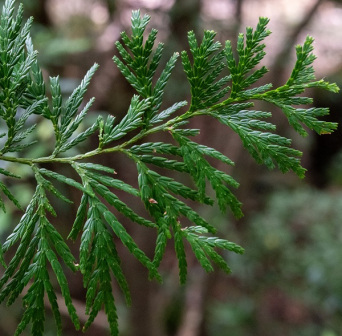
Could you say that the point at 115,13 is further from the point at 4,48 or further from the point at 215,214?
the point at 4,48

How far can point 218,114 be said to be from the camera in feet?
2.11

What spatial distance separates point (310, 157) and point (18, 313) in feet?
21.5

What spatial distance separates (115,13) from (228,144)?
1295 millimetres

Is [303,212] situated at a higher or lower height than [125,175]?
higher

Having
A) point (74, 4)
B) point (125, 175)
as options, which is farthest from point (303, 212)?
point (74, 4)

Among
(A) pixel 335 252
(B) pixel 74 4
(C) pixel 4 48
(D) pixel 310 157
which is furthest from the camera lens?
(D) pixel 310 157

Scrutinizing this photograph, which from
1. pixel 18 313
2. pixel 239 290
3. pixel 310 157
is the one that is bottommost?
pixel 18 313

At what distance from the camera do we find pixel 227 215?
4.09m

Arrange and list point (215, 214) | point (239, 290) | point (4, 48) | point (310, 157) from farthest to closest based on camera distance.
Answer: point (310, 157)
point (239, 290)
point (215, 214)
point (4, 48)

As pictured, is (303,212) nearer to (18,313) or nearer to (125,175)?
(125,175)

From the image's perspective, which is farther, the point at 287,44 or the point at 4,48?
the point at 287,44

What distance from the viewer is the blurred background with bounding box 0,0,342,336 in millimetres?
3092

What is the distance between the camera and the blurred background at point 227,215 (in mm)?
3092

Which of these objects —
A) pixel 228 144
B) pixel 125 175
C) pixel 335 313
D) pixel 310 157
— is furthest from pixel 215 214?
pixel 310 157
